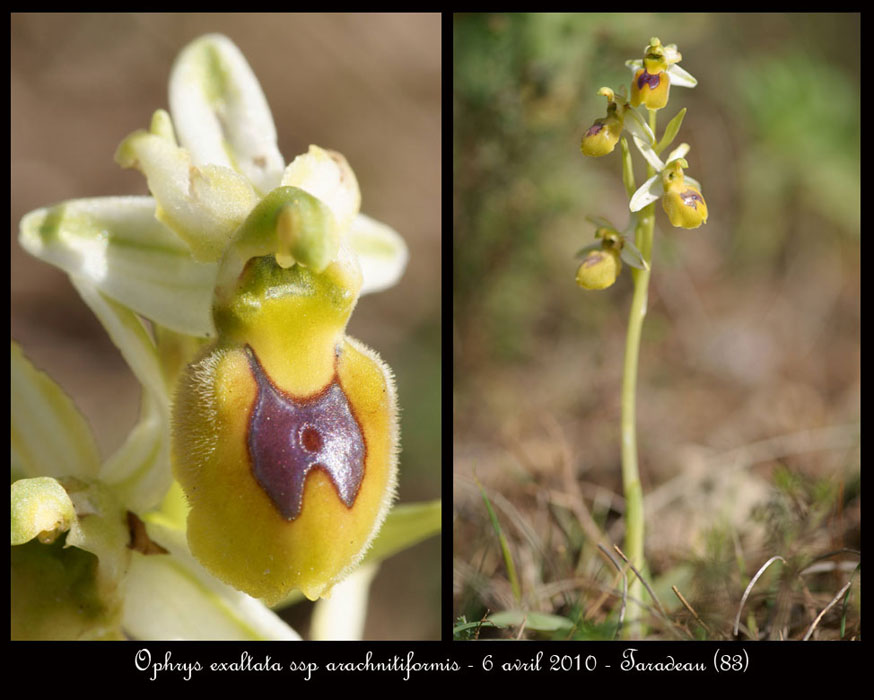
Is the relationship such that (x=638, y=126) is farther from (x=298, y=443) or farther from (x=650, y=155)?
(x=298, y=443)

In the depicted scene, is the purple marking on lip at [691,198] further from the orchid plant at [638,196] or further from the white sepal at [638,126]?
the white sepal at [638,126]

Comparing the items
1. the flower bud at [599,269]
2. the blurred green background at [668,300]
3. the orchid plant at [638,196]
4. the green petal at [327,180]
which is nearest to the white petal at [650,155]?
the orchid plant at [638,196]

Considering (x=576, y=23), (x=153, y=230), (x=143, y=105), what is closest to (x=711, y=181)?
(x=576, y=23)

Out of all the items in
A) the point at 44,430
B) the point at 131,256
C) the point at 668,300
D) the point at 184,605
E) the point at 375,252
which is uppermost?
the point at 131,256

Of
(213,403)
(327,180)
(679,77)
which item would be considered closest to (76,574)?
(213,403)

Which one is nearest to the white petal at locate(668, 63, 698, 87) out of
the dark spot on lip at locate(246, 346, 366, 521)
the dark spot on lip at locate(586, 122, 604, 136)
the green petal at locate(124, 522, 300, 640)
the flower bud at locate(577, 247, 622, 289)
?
the dark spot on lip at locate(586, 122, 604, 136)
